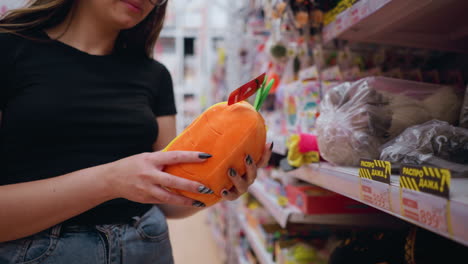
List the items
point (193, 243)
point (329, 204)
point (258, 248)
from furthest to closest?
1. point (193, 243)
2. point (258, 248)
3. point (329, 204)

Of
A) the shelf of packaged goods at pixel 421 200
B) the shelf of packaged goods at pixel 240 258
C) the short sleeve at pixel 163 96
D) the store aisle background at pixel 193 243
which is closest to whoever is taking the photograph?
the shelf of packaged goods at pixel 421 200

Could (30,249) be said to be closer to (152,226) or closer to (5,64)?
(152,226)

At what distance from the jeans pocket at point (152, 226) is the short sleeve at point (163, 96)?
0.34 m

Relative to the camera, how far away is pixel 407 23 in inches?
35.9

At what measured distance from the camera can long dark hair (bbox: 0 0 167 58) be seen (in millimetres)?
827

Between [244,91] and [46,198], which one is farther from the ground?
[244,91]

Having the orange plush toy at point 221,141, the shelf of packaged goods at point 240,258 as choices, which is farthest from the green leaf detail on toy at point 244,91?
the shelf of packaged goods at point 240,258

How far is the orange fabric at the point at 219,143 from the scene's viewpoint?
61cm

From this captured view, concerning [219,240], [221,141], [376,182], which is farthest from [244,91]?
[219,240]

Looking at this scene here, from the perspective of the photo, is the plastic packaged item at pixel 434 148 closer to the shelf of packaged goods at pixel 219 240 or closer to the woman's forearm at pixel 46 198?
the woman's forearm at pixel 46 198

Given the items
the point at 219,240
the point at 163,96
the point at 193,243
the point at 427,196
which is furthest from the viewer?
the point at 193,243

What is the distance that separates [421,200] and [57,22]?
107cm

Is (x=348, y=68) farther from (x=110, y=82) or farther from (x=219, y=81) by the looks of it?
(x=219, y=81)

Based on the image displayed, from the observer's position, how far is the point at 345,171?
0.76 meters
